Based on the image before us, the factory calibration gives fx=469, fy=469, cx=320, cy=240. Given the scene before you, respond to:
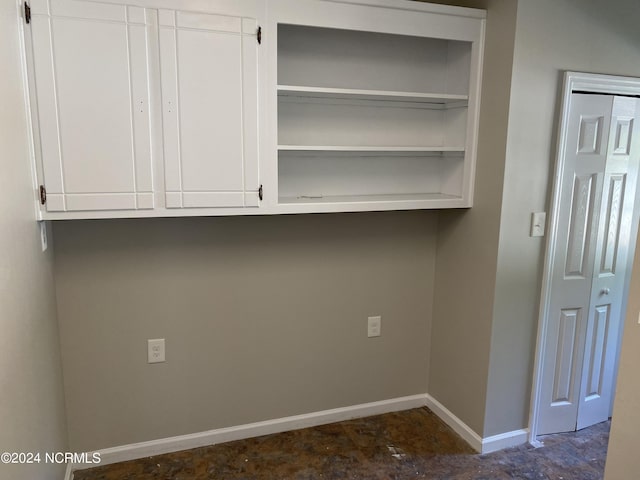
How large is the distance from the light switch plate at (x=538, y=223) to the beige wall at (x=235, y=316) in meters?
0.61

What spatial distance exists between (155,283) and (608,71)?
2.55 metres

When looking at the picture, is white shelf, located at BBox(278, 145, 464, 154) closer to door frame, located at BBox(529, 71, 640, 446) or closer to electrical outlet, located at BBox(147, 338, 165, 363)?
door frame, located at BBox(529, 71, 640, 446)

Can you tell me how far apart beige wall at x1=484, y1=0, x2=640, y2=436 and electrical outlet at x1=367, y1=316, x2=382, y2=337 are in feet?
2.22

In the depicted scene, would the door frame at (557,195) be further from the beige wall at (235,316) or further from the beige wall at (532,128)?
the beige wall at (235,316)

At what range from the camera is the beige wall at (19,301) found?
1.34m

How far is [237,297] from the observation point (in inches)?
99.8

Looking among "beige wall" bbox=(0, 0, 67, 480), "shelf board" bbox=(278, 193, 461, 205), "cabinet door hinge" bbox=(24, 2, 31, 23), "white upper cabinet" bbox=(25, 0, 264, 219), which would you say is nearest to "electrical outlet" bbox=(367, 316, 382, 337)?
"shelf board" bbox=(278, 193, 461, 205)

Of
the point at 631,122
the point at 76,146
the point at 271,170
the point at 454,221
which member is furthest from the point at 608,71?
the point at 76,146

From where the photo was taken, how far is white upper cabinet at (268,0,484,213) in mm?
2305

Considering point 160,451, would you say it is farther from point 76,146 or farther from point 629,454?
point 629,454

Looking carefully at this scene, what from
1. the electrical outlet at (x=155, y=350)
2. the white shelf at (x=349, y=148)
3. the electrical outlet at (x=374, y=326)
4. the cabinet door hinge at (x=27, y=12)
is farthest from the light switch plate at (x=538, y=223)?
the cabinet door hinge at (x=27, y=12)

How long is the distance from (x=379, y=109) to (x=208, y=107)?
1043 mm

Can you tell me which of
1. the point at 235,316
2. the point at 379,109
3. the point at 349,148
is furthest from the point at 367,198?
the point at 235,316

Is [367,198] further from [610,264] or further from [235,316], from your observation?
[610,264]
